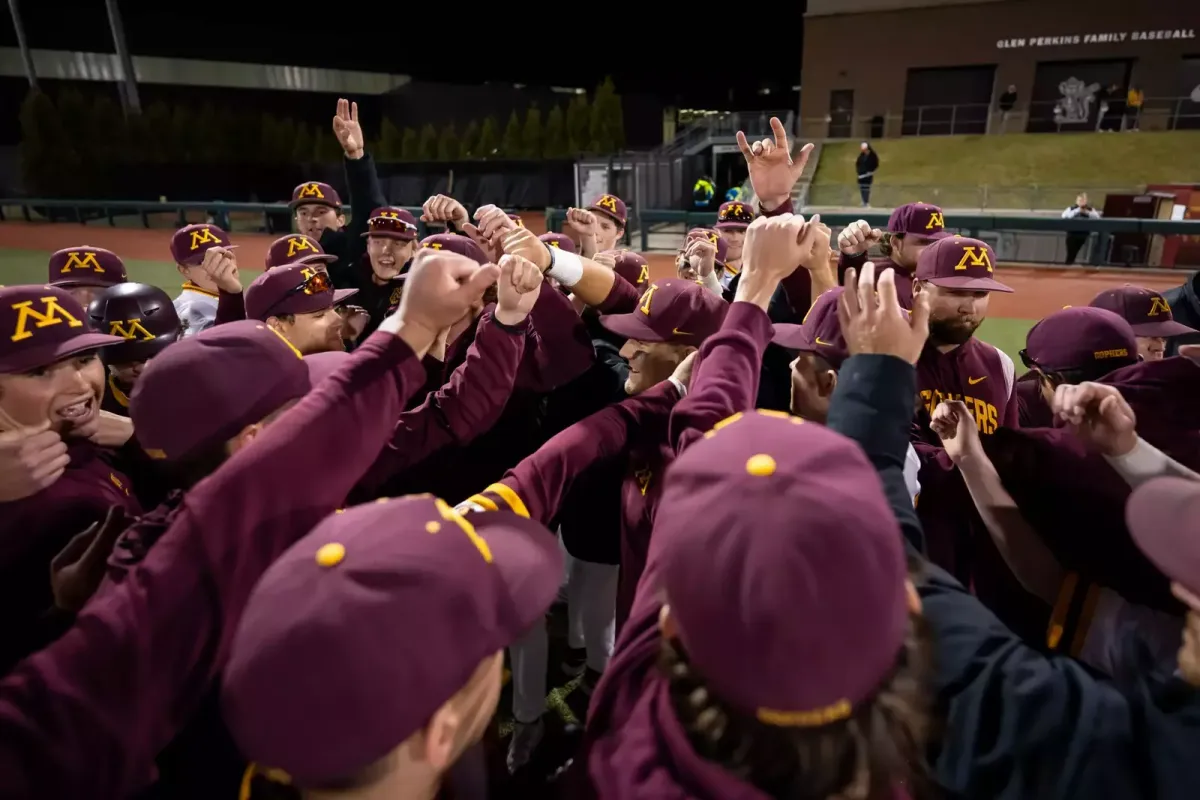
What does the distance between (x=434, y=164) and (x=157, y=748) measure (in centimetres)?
1900

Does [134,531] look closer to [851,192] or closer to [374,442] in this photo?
[374,442]

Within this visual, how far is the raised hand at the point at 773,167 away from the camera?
9.77 feet

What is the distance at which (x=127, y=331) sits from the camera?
2.60m

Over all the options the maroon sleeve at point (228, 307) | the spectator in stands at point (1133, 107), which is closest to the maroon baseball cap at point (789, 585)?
the maroon sleeve at point (228, 307)

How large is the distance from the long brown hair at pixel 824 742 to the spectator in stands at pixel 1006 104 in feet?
90.7

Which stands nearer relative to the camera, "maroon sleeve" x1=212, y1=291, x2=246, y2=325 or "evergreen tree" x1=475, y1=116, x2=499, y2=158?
"maroon sleeve" x1=212, y1=291, x2=246, y2=325

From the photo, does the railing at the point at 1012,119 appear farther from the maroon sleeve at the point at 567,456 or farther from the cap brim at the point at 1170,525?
the cap brim at the point at 1170,525

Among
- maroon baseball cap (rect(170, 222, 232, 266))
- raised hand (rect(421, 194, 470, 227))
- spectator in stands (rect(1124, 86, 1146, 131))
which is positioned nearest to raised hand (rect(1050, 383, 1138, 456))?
raised hand (rect(421, 194, 470, 227))

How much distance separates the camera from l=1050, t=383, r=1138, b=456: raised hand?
1.59 metres

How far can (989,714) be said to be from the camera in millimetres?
1135

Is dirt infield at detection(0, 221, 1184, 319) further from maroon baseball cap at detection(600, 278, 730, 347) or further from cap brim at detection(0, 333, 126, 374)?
cap brim at detection(0, 333, 126, 374)

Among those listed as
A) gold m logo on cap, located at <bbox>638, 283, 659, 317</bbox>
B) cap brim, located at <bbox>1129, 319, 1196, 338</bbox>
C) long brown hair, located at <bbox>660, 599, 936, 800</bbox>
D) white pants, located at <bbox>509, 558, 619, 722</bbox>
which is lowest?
white pants, located at <bbox>509, 558, 619, 722</bbox>

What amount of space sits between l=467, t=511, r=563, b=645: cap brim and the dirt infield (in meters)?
8.89

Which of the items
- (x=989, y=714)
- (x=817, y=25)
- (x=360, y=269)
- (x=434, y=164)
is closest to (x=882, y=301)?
(x=989, y=714)
